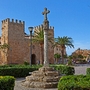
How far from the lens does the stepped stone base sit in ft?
40.4

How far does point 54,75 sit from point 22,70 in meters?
7.13

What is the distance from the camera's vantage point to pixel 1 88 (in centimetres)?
813

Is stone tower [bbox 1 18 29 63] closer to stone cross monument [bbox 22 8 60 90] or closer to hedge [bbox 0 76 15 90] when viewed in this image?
stone cross monument [bbox 22 8 60 90]

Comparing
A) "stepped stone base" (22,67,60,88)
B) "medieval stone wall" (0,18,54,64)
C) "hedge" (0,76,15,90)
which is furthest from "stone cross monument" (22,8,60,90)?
"medieval stone wall" (0,18,54,64)

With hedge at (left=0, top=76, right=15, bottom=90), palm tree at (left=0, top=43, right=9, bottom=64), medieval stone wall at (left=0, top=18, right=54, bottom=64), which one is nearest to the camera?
hedge at (left=0, top=76, right=15, bottom=90)

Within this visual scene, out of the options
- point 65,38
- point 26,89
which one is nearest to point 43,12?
point 26,89

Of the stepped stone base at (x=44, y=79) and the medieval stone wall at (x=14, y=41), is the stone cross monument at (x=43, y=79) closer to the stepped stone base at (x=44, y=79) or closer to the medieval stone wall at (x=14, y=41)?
the stepped stone base at (x=44, y=79)

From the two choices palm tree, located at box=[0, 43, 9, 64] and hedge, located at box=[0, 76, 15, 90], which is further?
palm tree, located at box=[0, 43, 9, 64]

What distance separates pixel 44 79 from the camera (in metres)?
12.8

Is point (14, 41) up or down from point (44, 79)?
up

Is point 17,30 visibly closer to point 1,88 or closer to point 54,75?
point 54,75

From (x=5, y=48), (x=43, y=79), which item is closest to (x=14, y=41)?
(x=5, y=48)

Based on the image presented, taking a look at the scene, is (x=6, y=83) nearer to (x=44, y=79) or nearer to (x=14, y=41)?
(x=44, y=79)

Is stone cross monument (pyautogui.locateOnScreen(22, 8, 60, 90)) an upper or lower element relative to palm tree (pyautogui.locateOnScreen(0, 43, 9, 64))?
Answer: lower
